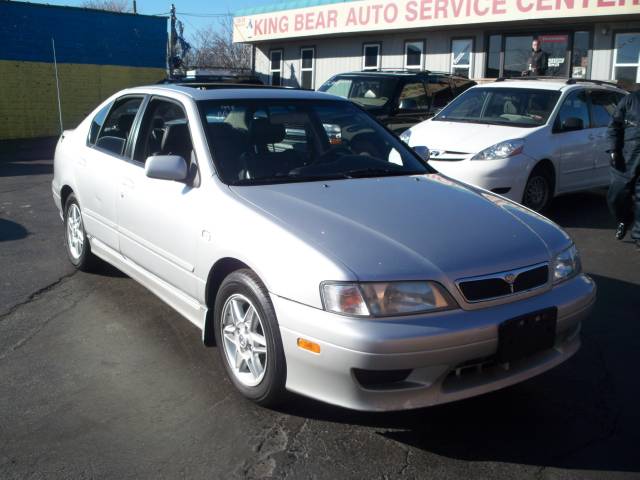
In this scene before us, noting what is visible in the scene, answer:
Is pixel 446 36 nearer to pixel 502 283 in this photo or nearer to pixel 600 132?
pixel 600 132

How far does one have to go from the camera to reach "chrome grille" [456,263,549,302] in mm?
3279

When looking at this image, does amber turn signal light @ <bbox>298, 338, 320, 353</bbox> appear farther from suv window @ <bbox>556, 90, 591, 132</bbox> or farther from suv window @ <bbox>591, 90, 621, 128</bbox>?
suv window @ <bbox>591, 90, 621, 128</bbox>

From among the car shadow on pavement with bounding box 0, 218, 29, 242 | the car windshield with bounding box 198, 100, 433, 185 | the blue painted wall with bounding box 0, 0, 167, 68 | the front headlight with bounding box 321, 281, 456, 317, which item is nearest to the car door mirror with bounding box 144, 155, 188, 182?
the car windshield with bounding box 198, 100, 433, 185

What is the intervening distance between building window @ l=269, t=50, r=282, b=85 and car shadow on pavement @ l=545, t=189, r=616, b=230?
14635 millimetres

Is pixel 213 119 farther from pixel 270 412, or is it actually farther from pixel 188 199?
pixel 270 412

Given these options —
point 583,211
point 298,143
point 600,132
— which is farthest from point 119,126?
point 600,132

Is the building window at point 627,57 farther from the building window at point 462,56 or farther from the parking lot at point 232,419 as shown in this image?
the parking lot at point 232,419

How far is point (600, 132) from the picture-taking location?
918cm

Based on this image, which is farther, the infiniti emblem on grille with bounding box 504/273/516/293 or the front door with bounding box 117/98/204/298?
the front door with bounding box 117/98/204/298

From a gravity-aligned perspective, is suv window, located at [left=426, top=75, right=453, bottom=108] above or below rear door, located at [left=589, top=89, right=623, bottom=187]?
above

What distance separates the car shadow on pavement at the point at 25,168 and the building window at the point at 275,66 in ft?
33.9

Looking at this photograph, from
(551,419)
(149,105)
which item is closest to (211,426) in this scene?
(551,419)

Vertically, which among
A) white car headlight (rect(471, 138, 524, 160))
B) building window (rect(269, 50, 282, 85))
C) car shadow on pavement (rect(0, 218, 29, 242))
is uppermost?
building window (rect(269, 50, 282, 85))

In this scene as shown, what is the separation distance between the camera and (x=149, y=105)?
16.9 feet
